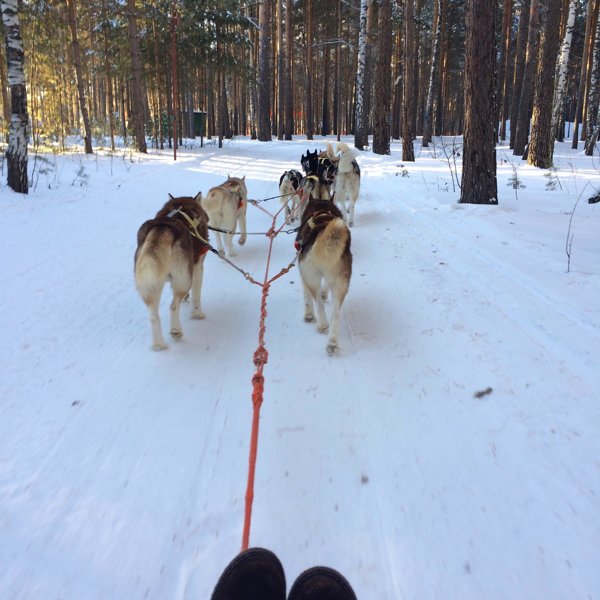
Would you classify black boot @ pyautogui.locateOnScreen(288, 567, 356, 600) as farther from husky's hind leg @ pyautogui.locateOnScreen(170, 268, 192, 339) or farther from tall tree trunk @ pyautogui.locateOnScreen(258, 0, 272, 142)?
tall tree trunk @ pyautogui.locateOnScreen(258, 0, 272, 142)

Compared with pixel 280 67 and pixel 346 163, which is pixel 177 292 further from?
pixel 280 67

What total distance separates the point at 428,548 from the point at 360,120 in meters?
22.3

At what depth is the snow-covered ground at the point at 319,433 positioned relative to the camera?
6.53ft

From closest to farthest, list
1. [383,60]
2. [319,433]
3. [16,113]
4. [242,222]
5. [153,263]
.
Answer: [319,433]
[153,263]
[242,222]
[16,113]
[383,60]

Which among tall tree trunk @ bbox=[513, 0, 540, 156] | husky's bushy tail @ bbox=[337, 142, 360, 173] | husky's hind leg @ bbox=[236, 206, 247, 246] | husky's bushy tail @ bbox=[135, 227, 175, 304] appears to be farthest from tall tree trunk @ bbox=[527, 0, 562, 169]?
husky's bushy tail @ bbox=[135, 227, 175, 304]

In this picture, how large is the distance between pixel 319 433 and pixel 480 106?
25.2ft

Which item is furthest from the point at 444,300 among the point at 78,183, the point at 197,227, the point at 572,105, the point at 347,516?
the point at 572,105

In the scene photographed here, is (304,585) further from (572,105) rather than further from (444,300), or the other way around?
(572,105)

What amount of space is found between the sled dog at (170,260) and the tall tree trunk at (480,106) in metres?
5.97

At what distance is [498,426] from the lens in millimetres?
2857

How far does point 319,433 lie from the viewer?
2859 millimetres

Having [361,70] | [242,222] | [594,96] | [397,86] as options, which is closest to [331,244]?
→ [242,222]

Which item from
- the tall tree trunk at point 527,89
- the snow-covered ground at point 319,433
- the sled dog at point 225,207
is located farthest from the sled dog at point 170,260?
the tall tree trunk at point 527,89

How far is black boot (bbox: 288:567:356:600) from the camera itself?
1595 millimetres
